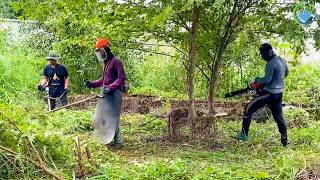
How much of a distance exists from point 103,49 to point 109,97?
737 mm

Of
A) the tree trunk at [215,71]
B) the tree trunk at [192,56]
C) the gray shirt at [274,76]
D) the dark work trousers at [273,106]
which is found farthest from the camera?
the tree trunk at [215,71]

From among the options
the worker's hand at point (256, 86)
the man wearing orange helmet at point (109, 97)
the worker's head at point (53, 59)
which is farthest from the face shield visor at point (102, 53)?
the worker's head at point (53, 59)

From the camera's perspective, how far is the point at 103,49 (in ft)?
29.1

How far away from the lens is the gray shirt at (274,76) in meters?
8.80

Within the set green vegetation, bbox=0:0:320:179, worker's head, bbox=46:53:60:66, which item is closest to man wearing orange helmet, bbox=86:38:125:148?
green vegetation, bbox=0:0:320:179

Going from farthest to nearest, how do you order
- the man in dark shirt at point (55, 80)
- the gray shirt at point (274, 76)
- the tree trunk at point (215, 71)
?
1. the man in dark shirt at point (55, 80)
2. the tree trunk at point (215, 71)
3. the gray shirt at point (274, 76)

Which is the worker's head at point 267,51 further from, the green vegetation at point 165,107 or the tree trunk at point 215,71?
the tree trunk at point 215,71

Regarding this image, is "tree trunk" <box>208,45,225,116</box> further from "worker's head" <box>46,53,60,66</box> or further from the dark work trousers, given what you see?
"worker's head" <box>46,53,60,66</box>

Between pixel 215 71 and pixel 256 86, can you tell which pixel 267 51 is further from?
pixel 215 71

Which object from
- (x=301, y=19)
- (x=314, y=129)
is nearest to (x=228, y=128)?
(x=314, y=129)

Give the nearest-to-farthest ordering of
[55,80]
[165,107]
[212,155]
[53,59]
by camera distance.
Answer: [212,155] → [165,107] → [53,59] → [55,80]

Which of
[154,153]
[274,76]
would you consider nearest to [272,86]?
[274,76]

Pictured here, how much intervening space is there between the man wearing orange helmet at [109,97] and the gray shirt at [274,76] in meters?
2.16

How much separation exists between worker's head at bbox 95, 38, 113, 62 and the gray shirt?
2.34m
